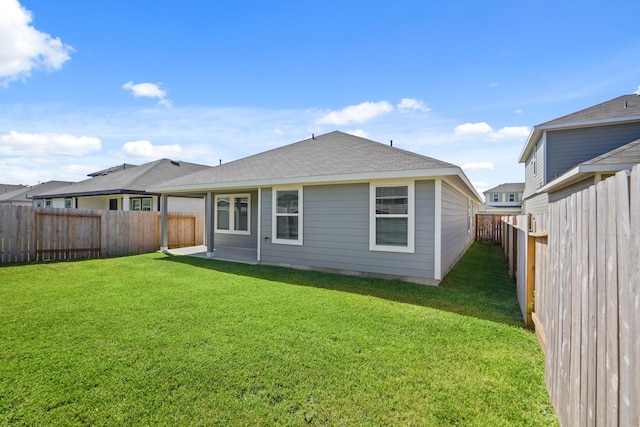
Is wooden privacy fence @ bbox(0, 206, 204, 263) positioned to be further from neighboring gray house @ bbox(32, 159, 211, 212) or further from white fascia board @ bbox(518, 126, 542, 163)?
white fascia board @ bbox(518, 126, 542, 163)

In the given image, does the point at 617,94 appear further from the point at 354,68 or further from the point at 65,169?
the point at 65,169

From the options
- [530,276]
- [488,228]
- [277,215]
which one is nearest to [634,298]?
[530,276]

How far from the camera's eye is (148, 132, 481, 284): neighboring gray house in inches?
267

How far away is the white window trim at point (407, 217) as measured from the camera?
22.5 feet

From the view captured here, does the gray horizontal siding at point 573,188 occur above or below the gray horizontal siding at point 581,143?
below

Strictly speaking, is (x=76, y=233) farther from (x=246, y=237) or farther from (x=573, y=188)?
(x=573, y=188)

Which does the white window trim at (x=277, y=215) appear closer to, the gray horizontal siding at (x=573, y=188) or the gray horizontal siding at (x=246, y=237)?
the gray horizontal siding at (x=246, y=237)

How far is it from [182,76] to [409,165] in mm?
9241

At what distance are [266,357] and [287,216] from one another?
5.68 metres

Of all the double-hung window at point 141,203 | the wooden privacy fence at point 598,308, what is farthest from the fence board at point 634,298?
the double-hung window at point 141,203

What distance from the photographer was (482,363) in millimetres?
3270

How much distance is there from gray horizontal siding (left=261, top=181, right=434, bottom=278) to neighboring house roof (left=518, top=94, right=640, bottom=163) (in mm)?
8342

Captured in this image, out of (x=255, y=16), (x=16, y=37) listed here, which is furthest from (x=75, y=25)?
(x=255, y=16)

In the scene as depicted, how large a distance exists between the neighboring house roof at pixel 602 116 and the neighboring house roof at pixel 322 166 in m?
4.97
